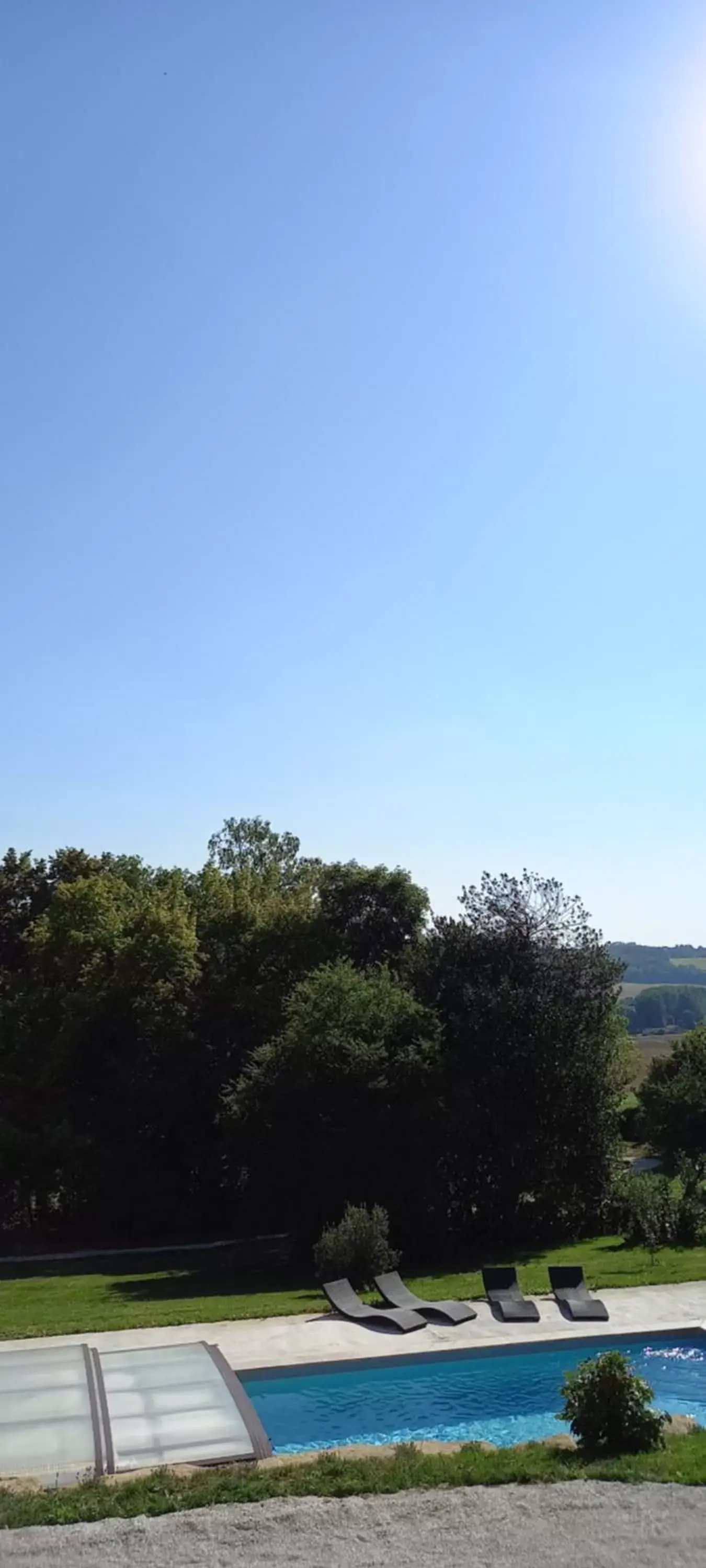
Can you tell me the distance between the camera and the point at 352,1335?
50.7 feet

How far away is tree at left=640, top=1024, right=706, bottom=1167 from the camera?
94.4 ft

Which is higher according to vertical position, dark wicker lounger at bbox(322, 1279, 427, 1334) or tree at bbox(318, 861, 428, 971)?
tree at bbox(318, 861, 428, 971)

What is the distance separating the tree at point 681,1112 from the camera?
28766 millimetres

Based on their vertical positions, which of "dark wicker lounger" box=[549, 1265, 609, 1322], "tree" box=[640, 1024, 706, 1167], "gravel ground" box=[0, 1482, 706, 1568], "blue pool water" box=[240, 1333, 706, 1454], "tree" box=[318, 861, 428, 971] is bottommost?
"blue pool water" box=[240, 1333, 706, 1454]

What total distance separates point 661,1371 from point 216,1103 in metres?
17.7

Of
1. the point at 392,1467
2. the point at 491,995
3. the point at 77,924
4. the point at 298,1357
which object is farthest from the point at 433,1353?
the point at 77,924

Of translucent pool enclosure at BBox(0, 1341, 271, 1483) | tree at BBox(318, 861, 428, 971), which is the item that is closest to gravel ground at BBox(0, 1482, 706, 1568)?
translucent pool enclosure at BBox(0, 1341, 271, 1483)

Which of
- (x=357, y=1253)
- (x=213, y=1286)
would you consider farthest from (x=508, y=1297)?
(x=213, y=1286)

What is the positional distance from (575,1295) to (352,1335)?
12.1 feet

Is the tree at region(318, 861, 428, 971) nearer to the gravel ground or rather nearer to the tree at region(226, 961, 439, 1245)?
the tree at region(226, 961, 439, 1245)

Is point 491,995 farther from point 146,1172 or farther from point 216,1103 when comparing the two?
point 146,1172

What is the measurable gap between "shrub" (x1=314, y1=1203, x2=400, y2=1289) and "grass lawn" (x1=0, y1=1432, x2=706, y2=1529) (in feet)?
29.9

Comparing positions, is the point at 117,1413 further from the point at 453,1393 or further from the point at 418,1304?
the point at 418,1304

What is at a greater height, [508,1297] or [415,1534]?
[415,1534]
